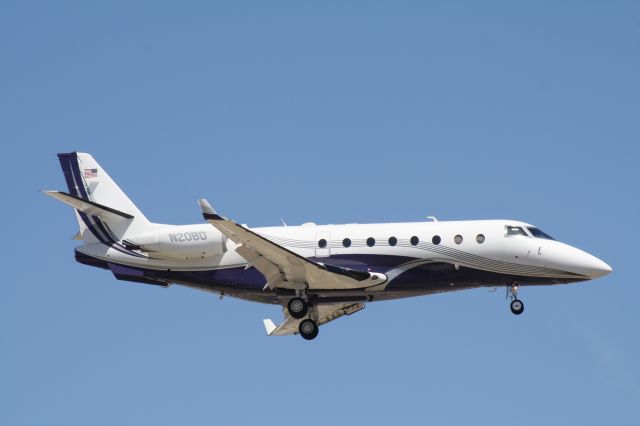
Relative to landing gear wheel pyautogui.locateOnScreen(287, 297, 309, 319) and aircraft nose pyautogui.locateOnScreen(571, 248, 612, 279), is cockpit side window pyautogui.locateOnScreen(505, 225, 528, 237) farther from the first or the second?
landing gear wheel pyautogui.locateOnScreen(287, 297, 309, 319)

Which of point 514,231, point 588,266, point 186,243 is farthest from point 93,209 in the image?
point 588,266

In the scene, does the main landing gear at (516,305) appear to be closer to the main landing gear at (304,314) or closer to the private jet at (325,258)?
the private jet at (325,258)

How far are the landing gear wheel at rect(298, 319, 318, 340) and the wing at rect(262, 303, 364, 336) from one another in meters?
1.91

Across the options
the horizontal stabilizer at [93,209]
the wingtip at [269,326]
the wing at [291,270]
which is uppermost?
the horizontal stabilizer at [93,209]

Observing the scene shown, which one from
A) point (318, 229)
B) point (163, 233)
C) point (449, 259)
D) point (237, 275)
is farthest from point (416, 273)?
point (163, 233)

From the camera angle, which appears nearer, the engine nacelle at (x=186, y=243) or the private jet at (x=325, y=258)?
the private jet at (x=325, y=258)

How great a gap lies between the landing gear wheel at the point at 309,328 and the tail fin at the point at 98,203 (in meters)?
5.83

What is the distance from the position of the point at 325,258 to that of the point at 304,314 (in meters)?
1.79

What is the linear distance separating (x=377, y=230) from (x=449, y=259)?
2.34m

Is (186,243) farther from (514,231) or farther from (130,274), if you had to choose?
(514,231)

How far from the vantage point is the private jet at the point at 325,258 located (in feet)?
109

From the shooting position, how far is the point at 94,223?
1401 inches

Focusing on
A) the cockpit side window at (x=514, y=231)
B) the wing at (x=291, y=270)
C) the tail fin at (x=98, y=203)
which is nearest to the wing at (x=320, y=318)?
the wing at (x=291, y=270)

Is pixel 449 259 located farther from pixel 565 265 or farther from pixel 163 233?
pixel 163 233
